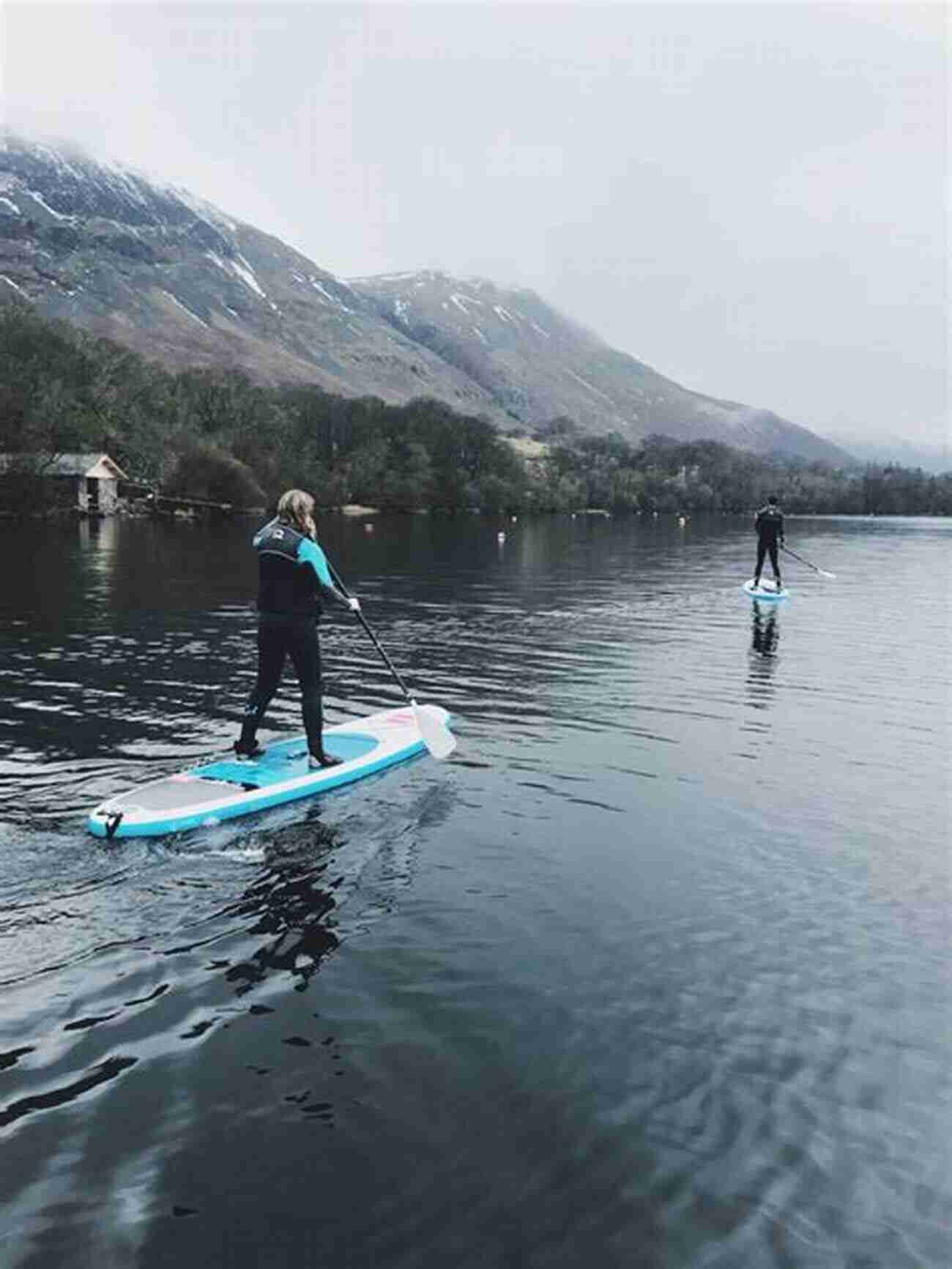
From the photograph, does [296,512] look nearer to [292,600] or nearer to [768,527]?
[292,600]

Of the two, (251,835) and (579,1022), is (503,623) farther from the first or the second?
(579,1022)

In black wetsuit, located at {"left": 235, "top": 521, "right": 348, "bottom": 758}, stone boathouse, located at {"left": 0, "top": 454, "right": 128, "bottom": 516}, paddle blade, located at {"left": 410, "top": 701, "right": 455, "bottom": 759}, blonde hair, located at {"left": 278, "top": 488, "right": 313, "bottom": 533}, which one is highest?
stone boathouse, located at {"left": 0, "top": 454, "right": 128, "bottom": 516}

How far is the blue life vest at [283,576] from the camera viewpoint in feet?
42.2

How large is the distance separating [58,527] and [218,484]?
38217mm

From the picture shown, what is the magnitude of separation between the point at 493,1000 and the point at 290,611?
6536 mm

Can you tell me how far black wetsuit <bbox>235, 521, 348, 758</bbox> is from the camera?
506 inches

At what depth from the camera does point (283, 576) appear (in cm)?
1306

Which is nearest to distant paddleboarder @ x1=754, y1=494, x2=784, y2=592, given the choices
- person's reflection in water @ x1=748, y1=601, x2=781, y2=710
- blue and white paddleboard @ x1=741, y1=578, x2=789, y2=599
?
blue and white paddleboard @ x1=741, y1=578, x2=789, y2=599

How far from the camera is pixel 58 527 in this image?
81875 mm

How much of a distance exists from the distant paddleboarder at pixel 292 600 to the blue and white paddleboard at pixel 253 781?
0.72 metres

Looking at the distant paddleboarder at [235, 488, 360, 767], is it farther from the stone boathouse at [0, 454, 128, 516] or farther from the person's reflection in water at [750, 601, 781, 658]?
the stone boathouse at [0, 454, 128, 516]

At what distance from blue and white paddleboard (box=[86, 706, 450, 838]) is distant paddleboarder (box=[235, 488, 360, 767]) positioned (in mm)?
719

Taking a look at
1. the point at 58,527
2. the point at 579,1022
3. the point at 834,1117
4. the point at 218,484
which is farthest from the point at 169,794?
the point at 218,484

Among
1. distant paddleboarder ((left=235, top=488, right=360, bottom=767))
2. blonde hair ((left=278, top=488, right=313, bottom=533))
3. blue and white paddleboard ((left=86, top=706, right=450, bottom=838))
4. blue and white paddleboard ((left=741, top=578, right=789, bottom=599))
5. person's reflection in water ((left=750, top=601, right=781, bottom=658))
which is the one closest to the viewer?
blue and white paddleboard ((left=86, top=706, right=450, bottom=838))
